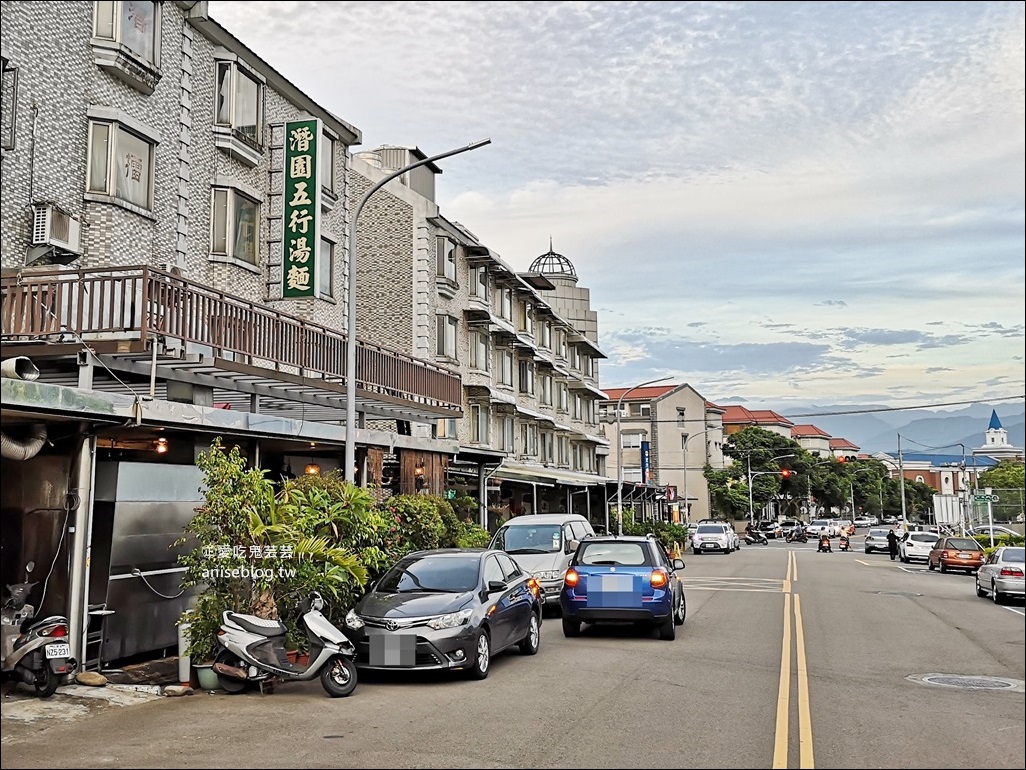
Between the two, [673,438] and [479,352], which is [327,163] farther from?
[673,438]

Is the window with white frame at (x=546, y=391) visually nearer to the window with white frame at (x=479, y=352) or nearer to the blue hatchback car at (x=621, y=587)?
the window with white frame at (x=479, y=352)

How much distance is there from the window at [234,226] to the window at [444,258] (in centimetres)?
1392

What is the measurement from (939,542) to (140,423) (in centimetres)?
3368

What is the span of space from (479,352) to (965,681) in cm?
2935

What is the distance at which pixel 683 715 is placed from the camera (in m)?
9.27

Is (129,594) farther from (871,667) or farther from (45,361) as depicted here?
(871,667)

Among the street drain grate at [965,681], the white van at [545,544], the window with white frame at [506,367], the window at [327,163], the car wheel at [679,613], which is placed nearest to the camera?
the street drain grate at [965,681]

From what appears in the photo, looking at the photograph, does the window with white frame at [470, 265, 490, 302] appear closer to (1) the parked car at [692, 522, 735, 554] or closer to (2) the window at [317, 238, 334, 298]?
(2) the window at [317, 238, 334, 298]

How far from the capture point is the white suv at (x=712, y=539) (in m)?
53.7

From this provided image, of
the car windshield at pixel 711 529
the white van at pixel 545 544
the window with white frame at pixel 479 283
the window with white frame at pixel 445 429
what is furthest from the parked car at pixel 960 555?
the white van at pixel 545 544

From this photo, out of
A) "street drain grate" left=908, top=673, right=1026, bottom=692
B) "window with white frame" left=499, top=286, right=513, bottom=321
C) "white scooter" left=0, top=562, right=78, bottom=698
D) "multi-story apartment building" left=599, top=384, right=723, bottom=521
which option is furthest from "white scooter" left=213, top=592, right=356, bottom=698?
"multi-story apartment building" left=599, top=384, right=723, bottom=521

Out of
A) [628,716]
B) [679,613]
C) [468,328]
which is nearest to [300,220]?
[679,613]

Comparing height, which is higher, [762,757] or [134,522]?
[134,522]

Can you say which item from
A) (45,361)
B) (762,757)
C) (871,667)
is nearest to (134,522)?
(45,361)
